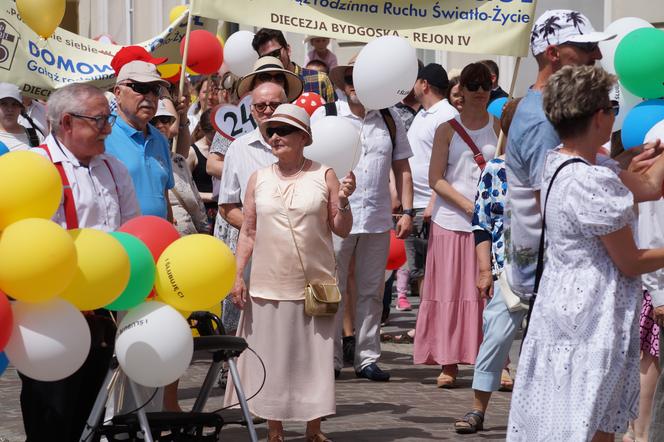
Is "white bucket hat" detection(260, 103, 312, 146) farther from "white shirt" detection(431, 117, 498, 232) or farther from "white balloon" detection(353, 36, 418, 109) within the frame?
"white shirt" detection(431, 117, 498, 232)

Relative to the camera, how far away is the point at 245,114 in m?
10.3

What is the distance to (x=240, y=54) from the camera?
12562 millimetres

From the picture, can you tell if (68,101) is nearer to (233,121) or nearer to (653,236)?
(653,236)

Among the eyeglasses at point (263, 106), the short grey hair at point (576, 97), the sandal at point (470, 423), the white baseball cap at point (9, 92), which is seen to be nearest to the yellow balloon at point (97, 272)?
the short grey hair at point (576, 97)

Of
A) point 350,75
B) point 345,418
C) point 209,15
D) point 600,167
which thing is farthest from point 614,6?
point 600,167

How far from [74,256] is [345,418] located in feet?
12.2

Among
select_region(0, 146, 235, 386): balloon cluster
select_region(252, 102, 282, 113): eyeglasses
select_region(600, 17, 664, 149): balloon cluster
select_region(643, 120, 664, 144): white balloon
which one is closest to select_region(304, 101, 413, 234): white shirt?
select_region(252, 102, 282, 113): eyeglasses

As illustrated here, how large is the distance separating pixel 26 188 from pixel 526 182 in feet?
8.40

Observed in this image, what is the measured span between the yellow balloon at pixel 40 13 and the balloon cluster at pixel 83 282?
12.4 ft

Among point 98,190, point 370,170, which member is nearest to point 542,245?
point 98,190

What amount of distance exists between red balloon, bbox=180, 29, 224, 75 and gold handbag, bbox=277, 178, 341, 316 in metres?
4.48

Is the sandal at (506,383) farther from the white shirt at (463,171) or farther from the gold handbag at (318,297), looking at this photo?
the gold handbag at (318,297)

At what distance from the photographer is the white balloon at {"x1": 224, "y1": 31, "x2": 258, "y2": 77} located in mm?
12461

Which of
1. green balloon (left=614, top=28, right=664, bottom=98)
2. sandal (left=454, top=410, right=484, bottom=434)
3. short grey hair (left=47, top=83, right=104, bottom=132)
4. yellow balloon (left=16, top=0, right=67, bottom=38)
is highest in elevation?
yellow balloon (left=16, top=0, right=67, bottom=38)
